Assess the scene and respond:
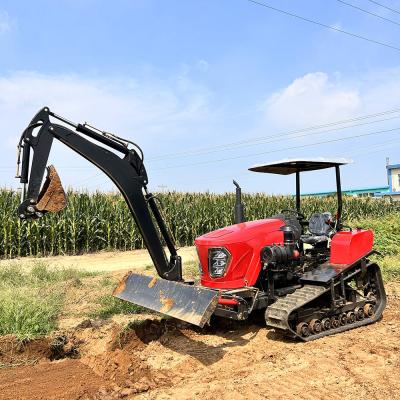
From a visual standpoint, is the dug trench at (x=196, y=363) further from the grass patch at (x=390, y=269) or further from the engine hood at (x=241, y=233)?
the grass patch at (x=390, y=269)

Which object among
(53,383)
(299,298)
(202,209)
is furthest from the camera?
(202,209)

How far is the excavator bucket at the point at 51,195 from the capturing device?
4742 mm

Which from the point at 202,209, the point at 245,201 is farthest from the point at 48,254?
the point at 245,201

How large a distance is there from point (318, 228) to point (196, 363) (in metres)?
2.84

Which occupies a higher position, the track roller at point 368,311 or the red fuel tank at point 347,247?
the red fuel tank at point 347,247

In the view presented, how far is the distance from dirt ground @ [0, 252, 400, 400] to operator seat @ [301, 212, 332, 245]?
129 cm

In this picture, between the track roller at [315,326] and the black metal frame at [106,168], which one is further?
the track roller at [315,326]

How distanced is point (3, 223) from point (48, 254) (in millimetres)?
1753

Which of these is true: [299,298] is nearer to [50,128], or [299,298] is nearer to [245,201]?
[50,128]

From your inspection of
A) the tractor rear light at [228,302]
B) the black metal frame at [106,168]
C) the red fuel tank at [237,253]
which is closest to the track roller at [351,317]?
the red fuel tank at [237,253]

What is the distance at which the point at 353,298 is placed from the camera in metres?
6.00

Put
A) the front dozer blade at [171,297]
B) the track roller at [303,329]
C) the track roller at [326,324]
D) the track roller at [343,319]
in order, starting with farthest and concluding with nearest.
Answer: the track roller at [343,319] → the track roller at [326,324] → the track roller at [303,329] → the front dozer blade at [171,297]

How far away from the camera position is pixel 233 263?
210 inches

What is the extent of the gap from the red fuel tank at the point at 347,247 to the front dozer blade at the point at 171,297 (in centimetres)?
231
